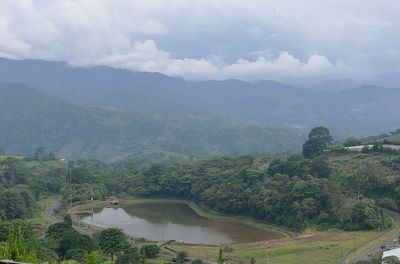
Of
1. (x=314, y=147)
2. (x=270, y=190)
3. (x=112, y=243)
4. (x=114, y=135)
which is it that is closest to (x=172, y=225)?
(x=270, y=190)

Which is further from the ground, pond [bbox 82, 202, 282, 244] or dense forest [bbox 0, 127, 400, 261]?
dense forest [bbox 0, 127, 400, 261]

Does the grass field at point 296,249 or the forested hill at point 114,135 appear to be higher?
the forested hill at point 114,135

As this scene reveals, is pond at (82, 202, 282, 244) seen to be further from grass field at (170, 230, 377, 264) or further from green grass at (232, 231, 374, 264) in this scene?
green grass at (232, 231, 374, 264)

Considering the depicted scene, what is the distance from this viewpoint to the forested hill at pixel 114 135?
15512cm

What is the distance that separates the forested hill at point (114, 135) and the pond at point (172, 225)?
252 ft

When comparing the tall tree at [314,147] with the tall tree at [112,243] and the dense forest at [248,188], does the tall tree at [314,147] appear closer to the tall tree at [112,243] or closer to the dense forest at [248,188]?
the dense forest at [248,188]

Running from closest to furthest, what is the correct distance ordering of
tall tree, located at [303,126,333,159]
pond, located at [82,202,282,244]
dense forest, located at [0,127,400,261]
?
dense forest, located at [0,127,400,261] → pond, located at [82,202,282,244] → tall tree, located at [303,126,333,159]

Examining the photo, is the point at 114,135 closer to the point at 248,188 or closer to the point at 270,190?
the point at 248,188

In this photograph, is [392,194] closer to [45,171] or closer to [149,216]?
[149,216]

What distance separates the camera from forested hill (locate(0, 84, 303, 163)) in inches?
6107

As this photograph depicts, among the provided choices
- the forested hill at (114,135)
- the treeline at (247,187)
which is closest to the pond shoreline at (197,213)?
the treeline at (247,187)

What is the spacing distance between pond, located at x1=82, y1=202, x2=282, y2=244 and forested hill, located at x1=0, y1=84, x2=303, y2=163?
252 feet

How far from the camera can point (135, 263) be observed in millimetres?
31688

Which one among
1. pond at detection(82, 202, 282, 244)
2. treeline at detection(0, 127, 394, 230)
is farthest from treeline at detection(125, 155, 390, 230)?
pond at detection(82, 202, 282, 244)
